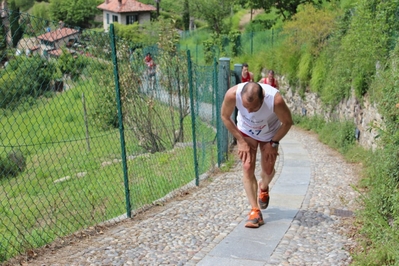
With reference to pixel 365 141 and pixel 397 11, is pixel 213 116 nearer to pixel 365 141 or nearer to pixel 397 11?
pixel 365 141

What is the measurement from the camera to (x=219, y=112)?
9.47 metres

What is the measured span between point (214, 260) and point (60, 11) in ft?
213

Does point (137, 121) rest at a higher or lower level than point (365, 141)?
higher

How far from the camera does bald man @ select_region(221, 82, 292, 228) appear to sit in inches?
208

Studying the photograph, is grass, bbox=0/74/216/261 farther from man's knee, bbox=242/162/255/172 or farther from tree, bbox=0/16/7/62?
man's knee, bbox=242/162/255/172

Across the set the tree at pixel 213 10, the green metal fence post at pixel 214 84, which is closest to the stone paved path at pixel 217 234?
the green metal fence post at pixel 214 84

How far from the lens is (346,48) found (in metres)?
11.3

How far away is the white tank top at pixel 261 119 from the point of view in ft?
17.6

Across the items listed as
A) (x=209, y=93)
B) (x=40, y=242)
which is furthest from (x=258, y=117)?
(x=209, y=93)

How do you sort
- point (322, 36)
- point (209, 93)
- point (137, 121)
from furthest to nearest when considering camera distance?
point (322, 36)
point (209, 93)
point (137, 121)

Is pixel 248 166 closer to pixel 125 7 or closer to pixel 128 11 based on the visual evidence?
pixel 128 11

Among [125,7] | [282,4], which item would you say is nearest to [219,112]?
[282,4]

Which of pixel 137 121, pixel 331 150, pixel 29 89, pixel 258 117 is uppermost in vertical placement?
pixel 29 89

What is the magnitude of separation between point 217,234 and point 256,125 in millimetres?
1274
